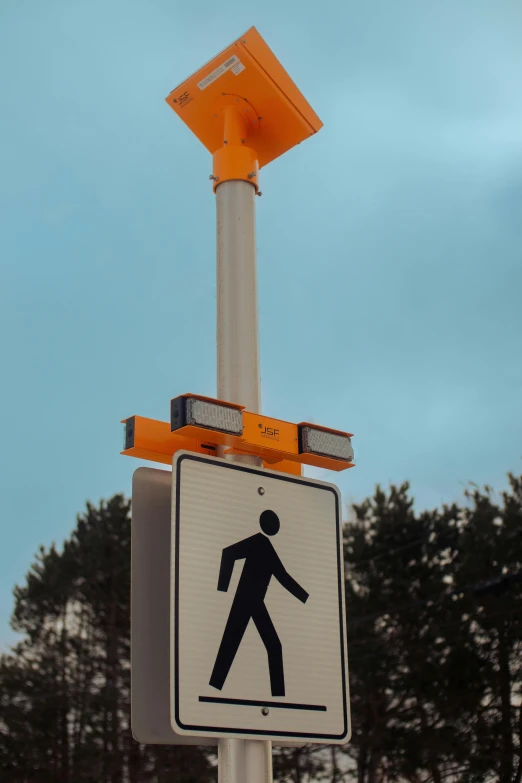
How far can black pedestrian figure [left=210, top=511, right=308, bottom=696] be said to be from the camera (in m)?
2.29

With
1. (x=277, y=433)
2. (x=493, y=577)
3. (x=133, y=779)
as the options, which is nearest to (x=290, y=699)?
(x=277, y=433)

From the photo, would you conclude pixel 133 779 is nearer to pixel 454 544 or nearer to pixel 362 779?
pixel 362 779

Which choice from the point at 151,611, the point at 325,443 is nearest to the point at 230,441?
the point at 325,443

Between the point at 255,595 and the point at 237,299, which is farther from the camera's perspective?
the point at 237,299

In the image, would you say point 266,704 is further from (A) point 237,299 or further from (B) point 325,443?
(A) point 237,299

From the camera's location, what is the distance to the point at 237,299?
2.94 meters

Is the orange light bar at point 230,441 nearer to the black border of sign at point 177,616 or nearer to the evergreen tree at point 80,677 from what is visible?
the black border of sign at point 177,616

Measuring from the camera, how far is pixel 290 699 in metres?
2.38

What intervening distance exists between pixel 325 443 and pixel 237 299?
546 mm

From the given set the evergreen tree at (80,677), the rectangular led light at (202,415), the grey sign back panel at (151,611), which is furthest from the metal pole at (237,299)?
the evergreen tree at (80,677)

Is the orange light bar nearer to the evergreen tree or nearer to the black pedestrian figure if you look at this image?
the black pedestrian figure

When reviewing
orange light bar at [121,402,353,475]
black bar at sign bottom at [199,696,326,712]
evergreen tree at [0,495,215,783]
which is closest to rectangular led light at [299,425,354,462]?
orange light bar at [121,402,353,475]

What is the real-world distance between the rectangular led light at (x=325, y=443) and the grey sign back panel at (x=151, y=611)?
42 centimetres

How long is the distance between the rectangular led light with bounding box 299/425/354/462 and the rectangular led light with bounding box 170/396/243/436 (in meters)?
0.26
